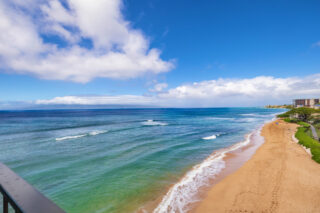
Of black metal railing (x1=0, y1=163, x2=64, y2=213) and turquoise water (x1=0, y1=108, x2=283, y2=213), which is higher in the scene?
black metal railing (x1=0, y1=163, x2=64, y2=213)

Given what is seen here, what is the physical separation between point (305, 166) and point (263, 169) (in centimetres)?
372

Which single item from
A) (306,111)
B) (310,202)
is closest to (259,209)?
(310,202)

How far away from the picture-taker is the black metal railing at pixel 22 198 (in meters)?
1.24

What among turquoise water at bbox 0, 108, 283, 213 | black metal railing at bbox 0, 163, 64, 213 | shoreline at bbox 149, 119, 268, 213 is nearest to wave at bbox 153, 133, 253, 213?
shoreline at bbox 149, 119, 268, 213

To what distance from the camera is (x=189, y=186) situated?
10.2m

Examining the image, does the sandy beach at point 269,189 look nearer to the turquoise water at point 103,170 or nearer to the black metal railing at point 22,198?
the turquoise water at point 103,170

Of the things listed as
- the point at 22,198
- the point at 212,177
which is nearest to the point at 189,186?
the point at 212,177

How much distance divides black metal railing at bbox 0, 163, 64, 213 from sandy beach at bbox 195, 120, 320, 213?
875cm

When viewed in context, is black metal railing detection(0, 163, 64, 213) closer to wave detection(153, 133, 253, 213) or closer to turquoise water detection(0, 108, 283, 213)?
wave detection(153, 133, 253, 213)

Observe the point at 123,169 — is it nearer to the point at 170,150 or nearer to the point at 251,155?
the point at 170,150

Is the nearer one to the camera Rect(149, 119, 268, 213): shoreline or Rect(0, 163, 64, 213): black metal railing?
Rect(0, 163, 64, 213): black metal railing

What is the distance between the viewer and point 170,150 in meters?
18.3

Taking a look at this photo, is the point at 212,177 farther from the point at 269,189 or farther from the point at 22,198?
the point at 22,198

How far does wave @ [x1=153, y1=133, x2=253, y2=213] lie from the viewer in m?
8.25
